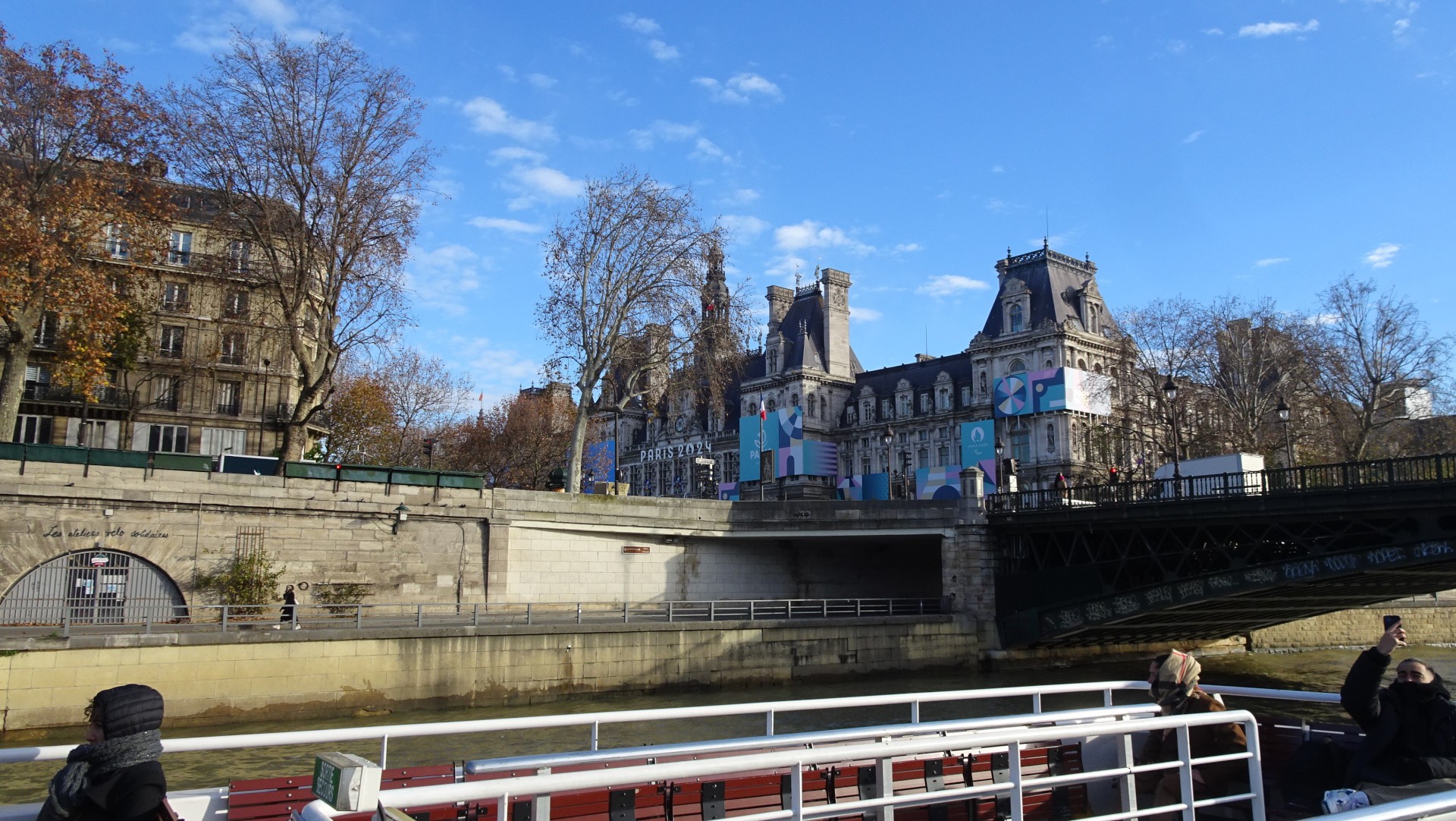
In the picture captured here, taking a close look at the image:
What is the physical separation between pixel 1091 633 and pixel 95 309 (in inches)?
1256

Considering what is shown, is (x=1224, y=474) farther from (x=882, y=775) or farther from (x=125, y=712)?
(x=125, y=712)

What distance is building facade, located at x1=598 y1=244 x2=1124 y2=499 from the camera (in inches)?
2719

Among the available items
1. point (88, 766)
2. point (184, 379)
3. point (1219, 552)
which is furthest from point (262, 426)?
point (88, 766)

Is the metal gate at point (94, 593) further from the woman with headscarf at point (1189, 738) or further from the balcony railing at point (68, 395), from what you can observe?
the woman with headscarf at point (1189, 738)

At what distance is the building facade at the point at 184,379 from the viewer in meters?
36.6

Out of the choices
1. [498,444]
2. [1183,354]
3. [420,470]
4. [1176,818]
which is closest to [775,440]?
[498,444]

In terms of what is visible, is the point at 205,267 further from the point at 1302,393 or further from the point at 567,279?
the point at 1302,393

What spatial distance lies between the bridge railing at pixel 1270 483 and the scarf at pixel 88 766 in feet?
80.2

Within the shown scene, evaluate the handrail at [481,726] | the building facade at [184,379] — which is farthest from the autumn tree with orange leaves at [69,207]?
the handrail at [481,726]

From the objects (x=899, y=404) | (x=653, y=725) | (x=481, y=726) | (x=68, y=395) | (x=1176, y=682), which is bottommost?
(x=653, y=725)

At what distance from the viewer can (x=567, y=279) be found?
39.5 metres

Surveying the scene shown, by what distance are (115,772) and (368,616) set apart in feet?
82.9

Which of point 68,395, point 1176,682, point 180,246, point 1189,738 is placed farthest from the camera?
point 180,246

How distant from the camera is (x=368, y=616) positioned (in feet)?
94.3
